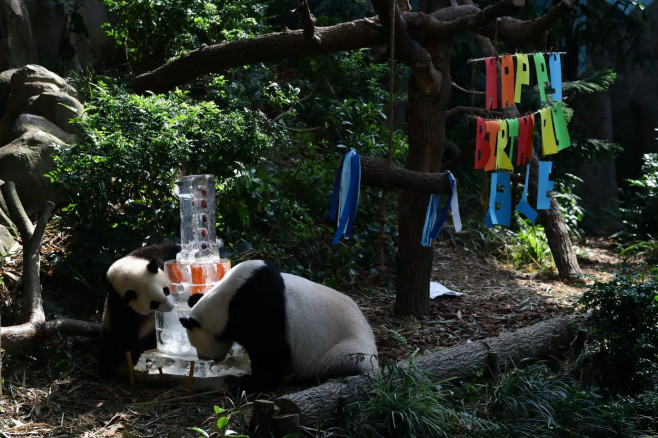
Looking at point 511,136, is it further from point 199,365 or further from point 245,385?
point 199,365

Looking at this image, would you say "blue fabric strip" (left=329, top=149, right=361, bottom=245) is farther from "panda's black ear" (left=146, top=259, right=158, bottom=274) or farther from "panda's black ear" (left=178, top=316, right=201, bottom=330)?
"panda's black ear" (left=146, top=259, right=158, bottom=274)

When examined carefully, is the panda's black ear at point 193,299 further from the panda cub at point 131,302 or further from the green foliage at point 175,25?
the green foliage at point 175,25

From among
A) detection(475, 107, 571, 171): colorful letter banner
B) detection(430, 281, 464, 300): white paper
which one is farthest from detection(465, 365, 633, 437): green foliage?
detection(430, 281, 464, 300): white paper

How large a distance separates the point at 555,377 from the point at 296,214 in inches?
114

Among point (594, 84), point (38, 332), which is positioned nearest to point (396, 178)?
point (38, 332)

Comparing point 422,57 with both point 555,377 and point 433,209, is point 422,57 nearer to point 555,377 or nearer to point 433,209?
point 433,209

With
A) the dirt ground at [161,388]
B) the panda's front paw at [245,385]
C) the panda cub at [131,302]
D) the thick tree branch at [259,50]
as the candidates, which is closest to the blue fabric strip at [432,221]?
the dirt ground at [161,388]

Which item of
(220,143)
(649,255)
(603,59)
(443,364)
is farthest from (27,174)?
(603,59)

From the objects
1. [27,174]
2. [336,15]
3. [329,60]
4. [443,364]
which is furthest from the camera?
[336,15]

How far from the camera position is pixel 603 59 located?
12.6 m

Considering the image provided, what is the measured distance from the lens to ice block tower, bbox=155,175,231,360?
15.1 feet

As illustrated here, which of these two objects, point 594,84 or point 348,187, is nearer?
point 348,187

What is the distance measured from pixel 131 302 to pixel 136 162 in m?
1.24

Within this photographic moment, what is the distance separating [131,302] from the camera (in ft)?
14.0
